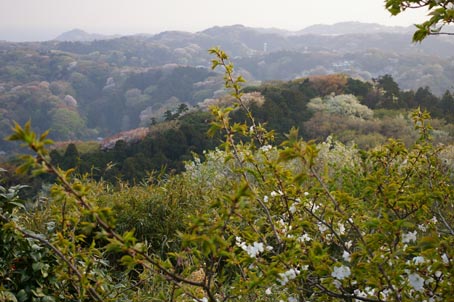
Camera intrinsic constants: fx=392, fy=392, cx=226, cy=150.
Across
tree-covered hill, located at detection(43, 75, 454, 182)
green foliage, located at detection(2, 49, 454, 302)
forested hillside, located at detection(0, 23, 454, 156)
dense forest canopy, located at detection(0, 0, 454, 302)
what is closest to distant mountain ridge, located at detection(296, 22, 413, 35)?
forested hillside, located at detection(0, 23, 454, 156)

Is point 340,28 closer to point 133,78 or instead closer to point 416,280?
point 133,78

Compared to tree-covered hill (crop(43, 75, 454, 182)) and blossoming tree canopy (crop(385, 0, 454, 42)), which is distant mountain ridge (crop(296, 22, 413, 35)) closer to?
tree-covered hill (crop(43, 75, 454, 182))

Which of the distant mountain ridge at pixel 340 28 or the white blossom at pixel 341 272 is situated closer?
the white blossom at pixel 341 272

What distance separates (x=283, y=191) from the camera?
1.99 m

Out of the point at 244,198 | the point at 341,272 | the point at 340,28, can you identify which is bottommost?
the point at 340,28

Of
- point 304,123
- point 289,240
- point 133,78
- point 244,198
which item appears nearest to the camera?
point 244,198

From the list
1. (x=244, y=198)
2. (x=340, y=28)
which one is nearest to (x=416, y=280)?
(x=244, y=198)

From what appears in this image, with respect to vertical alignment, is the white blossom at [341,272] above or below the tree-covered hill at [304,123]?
above

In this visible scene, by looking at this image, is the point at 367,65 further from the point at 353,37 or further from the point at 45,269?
the point at 45,269

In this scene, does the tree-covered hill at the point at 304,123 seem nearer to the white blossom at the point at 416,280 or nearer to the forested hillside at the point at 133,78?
the white blossom at the point at 416,280

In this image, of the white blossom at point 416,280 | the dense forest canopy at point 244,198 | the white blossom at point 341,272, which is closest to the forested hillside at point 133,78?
the dense forest canopy at point 244,198

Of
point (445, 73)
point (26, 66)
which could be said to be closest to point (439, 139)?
point (445, 73)

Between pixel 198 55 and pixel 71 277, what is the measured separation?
10728 centimetres

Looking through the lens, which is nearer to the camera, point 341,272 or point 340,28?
point 341,272
